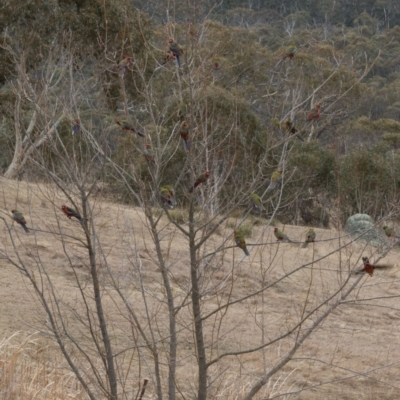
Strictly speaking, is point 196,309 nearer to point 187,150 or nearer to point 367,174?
point 187,150

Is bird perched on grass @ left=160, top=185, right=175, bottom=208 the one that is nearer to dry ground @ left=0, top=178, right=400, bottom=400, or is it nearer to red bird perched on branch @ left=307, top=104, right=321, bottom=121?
red bird perched on branch @ left=307, top=104, right=321, bottom=121

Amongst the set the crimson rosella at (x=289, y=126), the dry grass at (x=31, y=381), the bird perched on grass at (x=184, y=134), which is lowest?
the dry grass at (x=31, y=381)

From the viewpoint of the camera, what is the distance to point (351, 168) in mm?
17859

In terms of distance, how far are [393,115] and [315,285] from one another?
23880 mm

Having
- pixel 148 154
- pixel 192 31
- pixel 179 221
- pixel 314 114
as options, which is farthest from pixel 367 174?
pixel 148 154

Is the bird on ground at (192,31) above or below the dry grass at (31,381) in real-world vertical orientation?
above

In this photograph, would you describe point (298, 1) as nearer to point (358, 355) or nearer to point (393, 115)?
point (393, 115)

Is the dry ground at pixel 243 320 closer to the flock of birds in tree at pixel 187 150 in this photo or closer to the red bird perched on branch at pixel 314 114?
the flock of birds in tree at pixel 187 150

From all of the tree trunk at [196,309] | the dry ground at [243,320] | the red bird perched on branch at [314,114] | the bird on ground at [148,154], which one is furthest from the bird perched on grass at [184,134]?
the dry ground at [243,320]

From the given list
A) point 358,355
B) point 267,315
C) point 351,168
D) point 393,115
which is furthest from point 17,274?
point 393,115

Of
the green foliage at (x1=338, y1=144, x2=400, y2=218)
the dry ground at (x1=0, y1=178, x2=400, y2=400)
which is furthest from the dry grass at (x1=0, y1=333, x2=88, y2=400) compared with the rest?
the green foliage at (x1=338, y1=144, x2=400, y2=218)

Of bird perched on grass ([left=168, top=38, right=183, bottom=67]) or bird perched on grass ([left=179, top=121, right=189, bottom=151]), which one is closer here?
bird perched on grass ([left=179, top=121, right=189, bottom=151])

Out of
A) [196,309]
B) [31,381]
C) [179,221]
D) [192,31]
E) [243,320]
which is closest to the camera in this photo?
[196,309]

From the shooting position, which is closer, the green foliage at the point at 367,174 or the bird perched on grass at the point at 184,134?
the bird perched on grass at the point at 184,134
